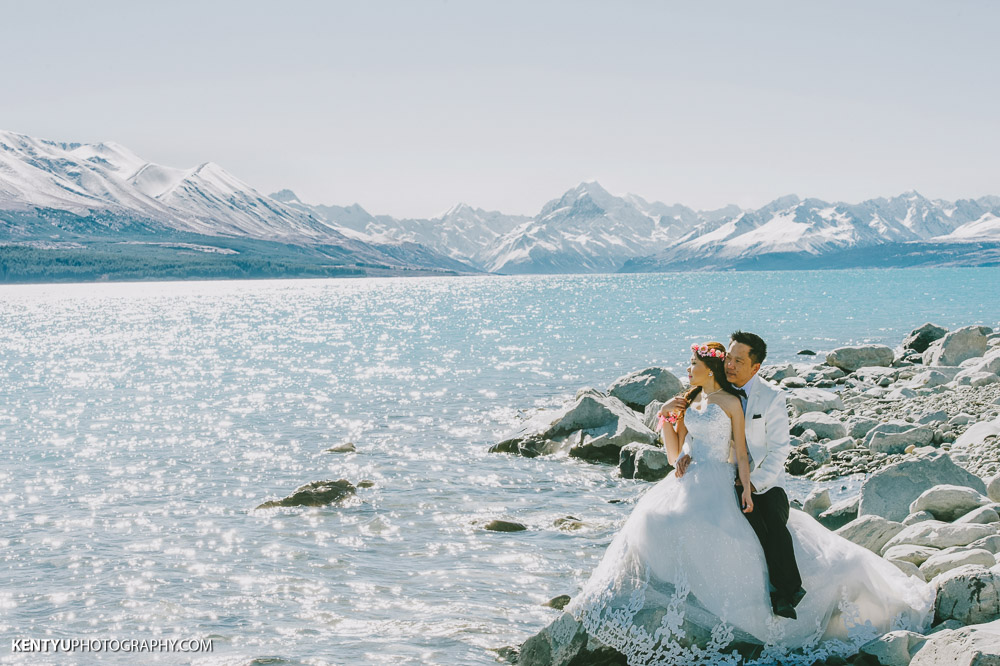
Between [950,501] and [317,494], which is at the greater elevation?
[950,501]

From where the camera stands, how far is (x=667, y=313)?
320ft

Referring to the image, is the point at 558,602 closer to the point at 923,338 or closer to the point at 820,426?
the point at 820,426

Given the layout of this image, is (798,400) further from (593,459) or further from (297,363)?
(297,363)

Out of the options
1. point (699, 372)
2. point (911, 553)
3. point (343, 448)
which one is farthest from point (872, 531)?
point (343, 448)

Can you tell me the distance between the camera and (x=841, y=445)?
2095cm

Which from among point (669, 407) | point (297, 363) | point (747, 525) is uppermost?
point (669, 407)

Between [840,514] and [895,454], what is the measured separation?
7.03 meters

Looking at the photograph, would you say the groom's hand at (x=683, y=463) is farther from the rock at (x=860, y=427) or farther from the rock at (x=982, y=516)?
the rock at (x=860, y=427)

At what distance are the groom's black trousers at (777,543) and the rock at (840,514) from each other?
635 centimetres

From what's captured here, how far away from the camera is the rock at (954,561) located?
9.66 meters

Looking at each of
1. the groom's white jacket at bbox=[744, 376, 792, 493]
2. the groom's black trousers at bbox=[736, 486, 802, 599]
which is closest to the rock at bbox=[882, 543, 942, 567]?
the groom's black trousers at bbox=[736, 486, 802, 599]

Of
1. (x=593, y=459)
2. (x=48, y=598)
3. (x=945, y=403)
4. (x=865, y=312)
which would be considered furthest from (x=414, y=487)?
(x=865, y=312)

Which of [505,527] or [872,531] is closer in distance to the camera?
[872,531]

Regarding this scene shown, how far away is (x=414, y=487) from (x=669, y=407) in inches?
503
